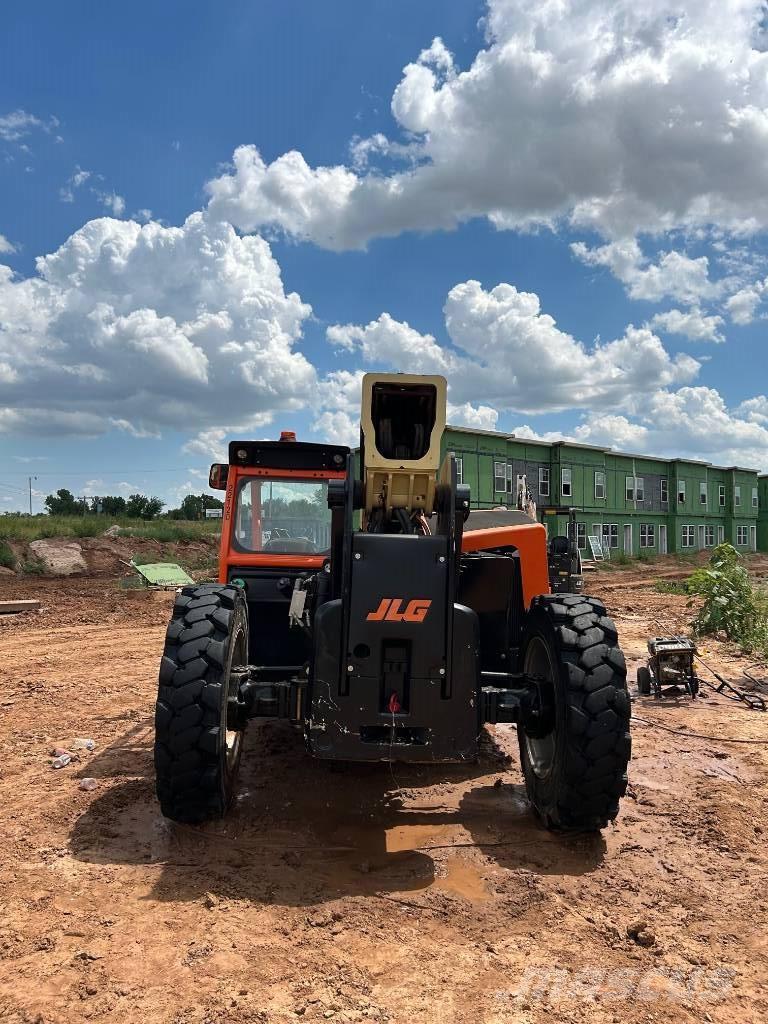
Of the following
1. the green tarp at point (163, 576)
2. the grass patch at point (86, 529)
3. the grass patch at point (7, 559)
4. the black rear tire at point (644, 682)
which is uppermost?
the grass patch at point (86, 529)

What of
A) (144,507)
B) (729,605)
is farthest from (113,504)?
(729,605)

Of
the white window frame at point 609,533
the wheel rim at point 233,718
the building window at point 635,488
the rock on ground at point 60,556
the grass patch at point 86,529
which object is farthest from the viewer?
the building window at point 635,488

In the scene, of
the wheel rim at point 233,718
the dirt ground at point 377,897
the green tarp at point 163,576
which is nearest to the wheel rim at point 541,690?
the dirt ground at point 377,897

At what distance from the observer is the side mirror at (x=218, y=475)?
6.68 meters

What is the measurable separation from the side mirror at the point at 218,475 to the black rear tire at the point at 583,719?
11.1 ft

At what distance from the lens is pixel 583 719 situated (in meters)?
4.16

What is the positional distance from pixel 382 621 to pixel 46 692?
6327 mm

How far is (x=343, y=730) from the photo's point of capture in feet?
13.5

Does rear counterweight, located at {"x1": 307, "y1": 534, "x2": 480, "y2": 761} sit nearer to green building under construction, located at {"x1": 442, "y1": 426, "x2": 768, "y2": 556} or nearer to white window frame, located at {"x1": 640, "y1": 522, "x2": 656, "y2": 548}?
green building under construction, located at {"x1": 442, "y1": 426, "x2": 768, "y2": 556}

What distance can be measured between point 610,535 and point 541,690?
130 feet

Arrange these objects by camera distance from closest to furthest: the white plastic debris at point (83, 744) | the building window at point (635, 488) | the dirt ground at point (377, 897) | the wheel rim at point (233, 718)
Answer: the dirt ground at point (377, 897) → the wheel rim at point (233, 718) → the white plastic debris at point (83, 744) → the building window at point (635, 488)

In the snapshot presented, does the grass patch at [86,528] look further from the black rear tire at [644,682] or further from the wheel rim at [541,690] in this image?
the wheel rim at [541,690]

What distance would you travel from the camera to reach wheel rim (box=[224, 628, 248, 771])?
441cm

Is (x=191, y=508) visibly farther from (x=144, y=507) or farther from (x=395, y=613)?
(x=395, y=613)
